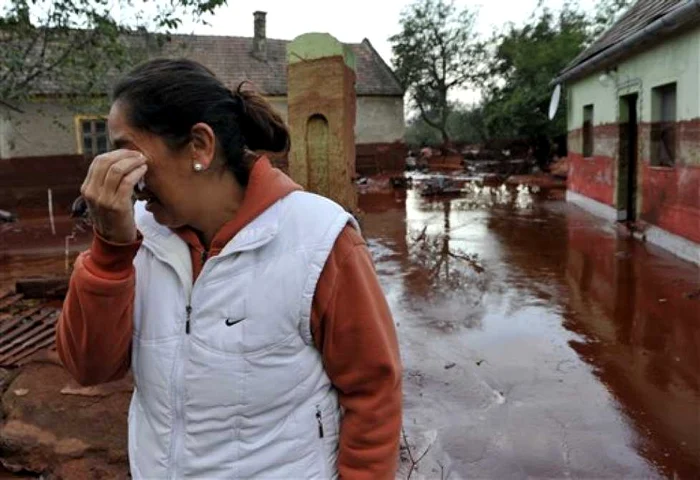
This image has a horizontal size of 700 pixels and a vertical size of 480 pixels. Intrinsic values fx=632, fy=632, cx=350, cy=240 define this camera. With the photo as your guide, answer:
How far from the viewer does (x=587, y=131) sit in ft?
49.0

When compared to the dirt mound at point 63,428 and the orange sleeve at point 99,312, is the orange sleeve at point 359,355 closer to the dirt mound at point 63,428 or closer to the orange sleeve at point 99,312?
the orange sleeve at point 99,312

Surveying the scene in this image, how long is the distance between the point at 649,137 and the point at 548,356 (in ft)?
21.7

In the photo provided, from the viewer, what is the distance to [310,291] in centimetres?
132

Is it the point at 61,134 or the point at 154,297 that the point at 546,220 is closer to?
the point at 154,297

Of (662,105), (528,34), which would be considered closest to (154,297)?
(662,105)

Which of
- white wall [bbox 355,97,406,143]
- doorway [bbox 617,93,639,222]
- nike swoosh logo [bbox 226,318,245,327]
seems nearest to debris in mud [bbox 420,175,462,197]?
white wall [bbox 355,97,406,143]

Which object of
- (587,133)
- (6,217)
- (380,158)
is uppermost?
(587,133)

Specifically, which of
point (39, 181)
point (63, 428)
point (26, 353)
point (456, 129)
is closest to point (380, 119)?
point (39, 181)

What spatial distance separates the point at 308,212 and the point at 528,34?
35104 millimetres

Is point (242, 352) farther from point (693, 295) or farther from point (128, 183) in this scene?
point (693, 295)

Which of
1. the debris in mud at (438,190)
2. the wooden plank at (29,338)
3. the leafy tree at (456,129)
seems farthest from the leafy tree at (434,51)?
the wooden plank at (29,338)

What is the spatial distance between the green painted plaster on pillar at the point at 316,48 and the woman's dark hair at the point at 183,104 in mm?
1951

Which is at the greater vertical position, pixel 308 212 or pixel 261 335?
pixel 308 212

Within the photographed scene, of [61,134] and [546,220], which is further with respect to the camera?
[61,134]
